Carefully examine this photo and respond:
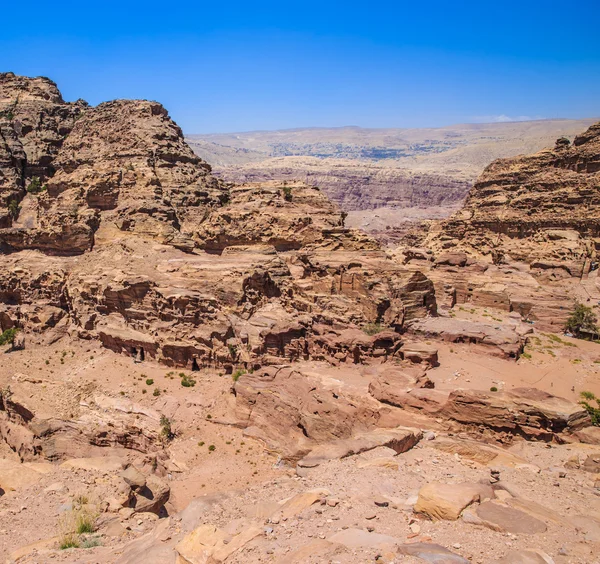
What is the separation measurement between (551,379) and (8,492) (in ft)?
84.8

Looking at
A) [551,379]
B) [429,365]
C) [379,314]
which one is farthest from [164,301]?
[551,379]

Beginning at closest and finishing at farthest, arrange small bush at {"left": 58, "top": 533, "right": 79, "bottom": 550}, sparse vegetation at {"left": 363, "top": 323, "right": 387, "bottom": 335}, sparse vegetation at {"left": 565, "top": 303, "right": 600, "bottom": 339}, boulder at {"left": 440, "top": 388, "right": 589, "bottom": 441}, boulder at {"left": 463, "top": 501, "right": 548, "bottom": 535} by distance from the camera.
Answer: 1. boulder at {"left": 463, "top": 501, "right": 548, "bottom": 535}
2. small bush at {"left": 58, "top": 533, "right": 79, "bottom": 550}
3. boulder at {"left": 440, "top": 388, "right": 589, "bottom": 441}
4. sparse vegetation at {"left": 363, "top": 323, "right": 387, "bottom": 335}
5. sparse vegetation at {"left": 565, "top": 303, "right": 600, "bottom": 339}

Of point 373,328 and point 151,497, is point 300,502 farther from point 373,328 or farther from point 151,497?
point 373,328

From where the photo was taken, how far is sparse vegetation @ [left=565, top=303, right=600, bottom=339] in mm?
33594

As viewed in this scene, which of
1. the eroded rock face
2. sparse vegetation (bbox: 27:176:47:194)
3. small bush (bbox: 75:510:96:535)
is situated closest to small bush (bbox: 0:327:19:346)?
the eroded rock face

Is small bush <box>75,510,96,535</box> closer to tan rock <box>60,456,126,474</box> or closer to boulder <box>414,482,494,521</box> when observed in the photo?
tan rock <box>60,456,126,474</box>

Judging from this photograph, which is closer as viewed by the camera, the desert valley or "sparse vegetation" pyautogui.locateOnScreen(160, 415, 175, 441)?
the desert valley

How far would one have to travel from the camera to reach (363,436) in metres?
18.2

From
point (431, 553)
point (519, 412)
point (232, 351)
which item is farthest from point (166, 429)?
point (431, 553)

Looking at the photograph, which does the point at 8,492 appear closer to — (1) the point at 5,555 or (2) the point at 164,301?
(1) the point at 5,555

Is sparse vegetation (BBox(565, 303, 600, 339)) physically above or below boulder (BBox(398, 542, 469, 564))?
below

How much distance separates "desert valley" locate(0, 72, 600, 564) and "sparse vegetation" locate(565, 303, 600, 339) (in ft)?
0.49

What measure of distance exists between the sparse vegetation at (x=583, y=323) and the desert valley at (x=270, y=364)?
5.9 inches

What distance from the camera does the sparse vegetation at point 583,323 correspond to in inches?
1323
